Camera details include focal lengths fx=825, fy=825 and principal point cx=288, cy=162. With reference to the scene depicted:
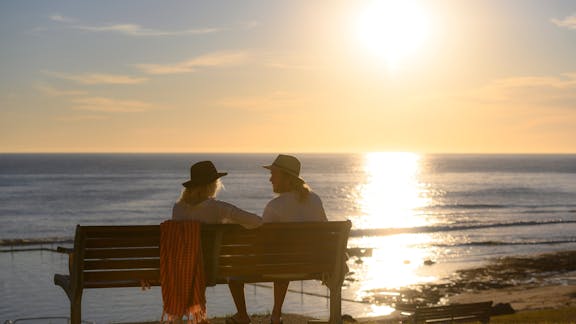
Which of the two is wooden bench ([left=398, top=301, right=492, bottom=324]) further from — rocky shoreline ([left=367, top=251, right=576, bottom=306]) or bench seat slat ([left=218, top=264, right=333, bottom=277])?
rocky shoreline ([left=367, top=251, right=576, bottom=306])

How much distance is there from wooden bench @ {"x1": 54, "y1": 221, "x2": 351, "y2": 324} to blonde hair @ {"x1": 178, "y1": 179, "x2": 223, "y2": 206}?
0.39 m

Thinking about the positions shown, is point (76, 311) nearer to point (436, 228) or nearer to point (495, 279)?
point (495, 279)

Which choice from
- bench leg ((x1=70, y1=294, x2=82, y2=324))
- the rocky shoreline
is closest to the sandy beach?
the rocky shoreline

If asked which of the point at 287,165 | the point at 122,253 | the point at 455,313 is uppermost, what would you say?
the point at 287,165

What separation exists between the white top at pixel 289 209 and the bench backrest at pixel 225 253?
381mm

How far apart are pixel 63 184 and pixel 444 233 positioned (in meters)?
99.0

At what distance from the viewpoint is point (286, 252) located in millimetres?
8375

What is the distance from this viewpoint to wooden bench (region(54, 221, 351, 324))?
759 cm

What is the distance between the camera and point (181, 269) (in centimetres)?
791

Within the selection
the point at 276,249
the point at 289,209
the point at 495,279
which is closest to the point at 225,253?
the point at 276,249

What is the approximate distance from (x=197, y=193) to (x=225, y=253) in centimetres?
65

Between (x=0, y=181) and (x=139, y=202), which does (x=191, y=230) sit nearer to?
(x=139, y=202)

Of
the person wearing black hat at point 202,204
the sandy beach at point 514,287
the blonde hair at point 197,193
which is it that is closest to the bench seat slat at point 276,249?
the person wearing black hat at point 202,204

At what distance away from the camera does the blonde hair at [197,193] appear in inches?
320
